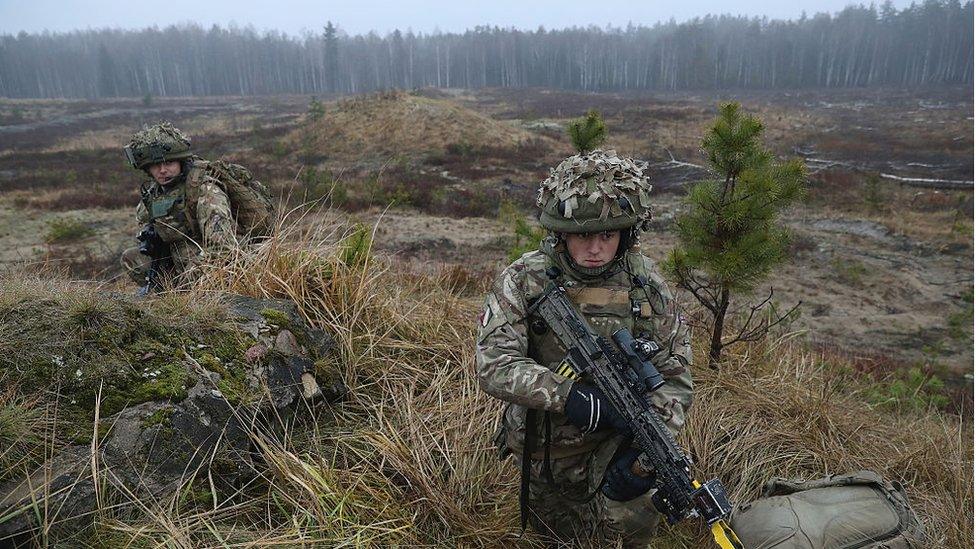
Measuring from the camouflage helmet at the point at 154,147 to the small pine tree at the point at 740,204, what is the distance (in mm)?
3660

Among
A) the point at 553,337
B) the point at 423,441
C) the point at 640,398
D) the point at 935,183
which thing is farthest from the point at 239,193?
the point at 935,183

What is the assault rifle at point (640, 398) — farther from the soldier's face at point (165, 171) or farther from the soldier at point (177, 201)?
the soldier's face at point (165, 171)

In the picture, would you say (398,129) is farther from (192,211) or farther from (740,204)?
(740,204)

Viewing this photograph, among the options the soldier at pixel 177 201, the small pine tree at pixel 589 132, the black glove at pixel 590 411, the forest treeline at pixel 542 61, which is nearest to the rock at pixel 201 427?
the soldier at pixel 177 201

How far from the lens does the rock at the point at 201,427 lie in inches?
69.4

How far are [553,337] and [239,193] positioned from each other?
3034 millimetres

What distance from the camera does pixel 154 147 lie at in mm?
3967

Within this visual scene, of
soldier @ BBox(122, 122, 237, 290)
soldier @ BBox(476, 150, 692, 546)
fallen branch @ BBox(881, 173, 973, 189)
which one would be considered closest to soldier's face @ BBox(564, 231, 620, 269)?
soldier @ BBox(476, 150, 692, 546)

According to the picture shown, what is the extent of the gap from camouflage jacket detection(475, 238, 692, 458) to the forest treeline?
71.9 metres

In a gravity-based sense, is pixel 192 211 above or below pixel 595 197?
below

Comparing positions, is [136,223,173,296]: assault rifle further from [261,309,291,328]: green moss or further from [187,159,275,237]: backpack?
[261,309,291,328]: green moss

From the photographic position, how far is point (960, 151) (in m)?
23.1

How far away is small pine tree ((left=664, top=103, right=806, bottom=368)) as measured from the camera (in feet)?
10.1

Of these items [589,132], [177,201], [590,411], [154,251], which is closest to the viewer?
[590,411]
